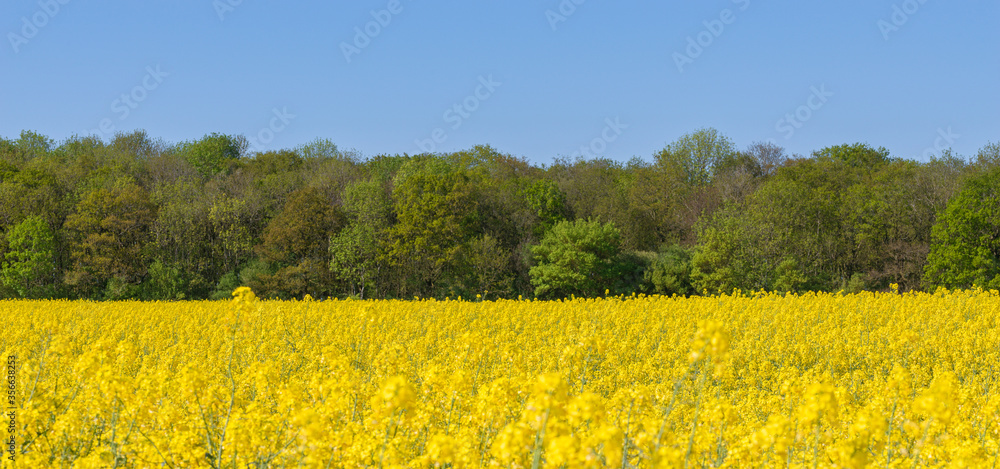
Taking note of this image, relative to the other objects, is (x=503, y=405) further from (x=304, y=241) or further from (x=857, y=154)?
(x=857, y=154)

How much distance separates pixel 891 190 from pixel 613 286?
1716 centimetres

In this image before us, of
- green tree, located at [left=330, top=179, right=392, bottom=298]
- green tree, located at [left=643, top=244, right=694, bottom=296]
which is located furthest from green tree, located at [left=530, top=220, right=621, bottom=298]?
green tree, located at [left=330, top=179, right=392, bottom=298]

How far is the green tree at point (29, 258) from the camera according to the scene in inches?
1480

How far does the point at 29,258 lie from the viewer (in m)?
38.5

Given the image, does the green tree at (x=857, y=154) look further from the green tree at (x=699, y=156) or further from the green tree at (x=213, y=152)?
the green tree at (x=213, y=152)

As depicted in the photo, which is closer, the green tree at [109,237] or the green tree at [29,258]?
the green tree at [29,258]

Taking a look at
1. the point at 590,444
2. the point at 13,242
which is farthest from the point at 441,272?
the point at 590,444

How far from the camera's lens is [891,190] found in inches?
1668

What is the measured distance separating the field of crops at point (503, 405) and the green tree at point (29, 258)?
1182 inches

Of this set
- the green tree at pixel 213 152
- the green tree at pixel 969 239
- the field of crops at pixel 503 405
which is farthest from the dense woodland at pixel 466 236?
the field of crops at pixel 503 405

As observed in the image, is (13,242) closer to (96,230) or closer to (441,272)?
(96,230)

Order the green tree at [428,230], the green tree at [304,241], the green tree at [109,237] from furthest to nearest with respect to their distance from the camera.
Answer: the green tree at [428,230], the green tree at [304,241], the green tree at [109,237]

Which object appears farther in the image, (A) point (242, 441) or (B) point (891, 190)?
(B) point (891, 190)

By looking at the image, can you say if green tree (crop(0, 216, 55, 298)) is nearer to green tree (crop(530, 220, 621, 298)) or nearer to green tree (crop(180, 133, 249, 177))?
green tree (crop(180, 133, 249, 177))
